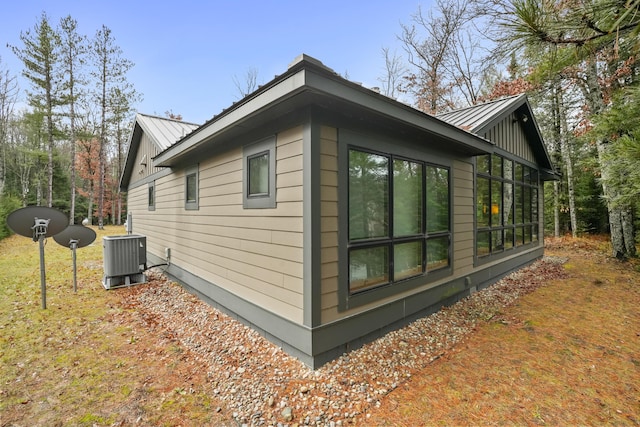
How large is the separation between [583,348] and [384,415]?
9.62 feet

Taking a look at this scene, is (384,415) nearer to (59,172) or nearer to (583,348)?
(583,348)

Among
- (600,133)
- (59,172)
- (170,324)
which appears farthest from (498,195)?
(59,172)

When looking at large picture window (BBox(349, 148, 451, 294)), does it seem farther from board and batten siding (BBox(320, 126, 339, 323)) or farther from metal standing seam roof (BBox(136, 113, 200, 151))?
metal standing seam roof (BBox(136, 113, 200, 151))

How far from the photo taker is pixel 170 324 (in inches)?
167

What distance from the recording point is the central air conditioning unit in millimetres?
5969

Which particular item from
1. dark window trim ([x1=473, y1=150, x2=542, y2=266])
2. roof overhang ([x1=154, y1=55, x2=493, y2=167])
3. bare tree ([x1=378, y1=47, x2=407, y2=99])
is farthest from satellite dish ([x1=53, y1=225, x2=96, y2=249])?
bare tree ([x1=378, y1=47, x2=407, y2=99])

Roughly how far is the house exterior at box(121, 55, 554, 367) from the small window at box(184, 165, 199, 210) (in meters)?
0.03

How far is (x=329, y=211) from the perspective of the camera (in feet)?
9.94

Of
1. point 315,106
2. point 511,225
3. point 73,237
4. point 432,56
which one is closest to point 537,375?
point 315,106

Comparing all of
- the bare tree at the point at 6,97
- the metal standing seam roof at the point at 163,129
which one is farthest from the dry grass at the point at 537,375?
the bare tree at the point at 6,97

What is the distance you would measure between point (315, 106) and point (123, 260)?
574 cm

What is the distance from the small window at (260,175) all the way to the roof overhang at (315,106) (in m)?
0.29

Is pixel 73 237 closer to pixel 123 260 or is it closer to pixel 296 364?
pixel 123 260

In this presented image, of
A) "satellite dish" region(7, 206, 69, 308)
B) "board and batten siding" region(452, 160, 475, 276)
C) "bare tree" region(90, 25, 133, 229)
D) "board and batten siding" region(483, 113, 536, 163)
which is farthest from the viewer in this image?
"bare tree" region(90, 25, 133, 229)
